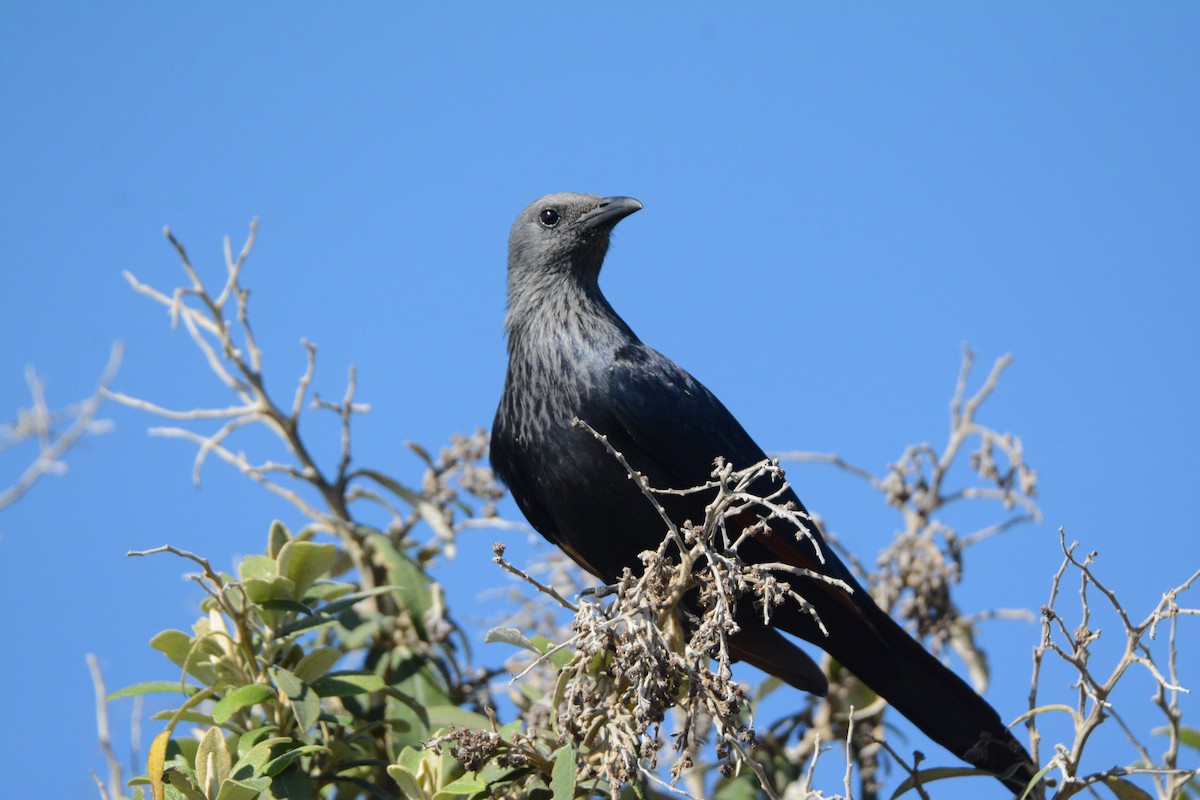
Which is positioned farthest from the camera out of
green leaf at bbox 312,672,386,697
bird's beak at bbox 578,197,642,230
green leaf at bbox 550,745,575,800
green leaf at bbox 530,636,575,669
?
bird's beak at bbox 578,197,642,230

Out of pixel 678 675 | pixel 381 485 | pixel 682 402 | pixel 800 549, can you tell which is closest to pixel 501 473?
pixel 381 485

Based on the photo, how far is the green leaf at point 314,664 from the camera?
3104 mm

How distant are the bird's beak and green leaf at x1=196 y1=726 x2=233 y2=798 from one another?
255 cm

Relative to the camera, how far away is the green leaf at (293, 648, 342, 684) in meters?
3.10

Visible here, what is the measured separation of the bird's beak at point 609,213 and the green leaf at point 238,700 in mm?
2268

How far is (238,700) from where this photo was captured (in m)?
2.91

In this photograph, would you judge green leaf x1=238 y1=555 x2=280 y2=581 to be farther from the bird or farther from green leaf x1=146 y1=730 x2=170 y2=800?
the bird

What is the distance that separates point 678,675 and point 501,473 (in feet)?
5.48

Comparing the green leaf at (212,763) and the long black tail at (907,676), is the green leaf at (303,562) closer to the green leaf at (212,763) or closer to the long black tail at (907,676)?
the green leaf at (212,763)

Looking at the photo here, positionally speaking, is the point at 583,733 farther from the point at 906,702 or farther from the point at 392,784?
the point at 906,702


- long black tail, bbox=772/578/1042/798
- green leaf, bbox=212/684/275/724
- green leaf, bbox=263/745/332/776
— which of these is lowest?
green leaf, bbox=263/745/332/776

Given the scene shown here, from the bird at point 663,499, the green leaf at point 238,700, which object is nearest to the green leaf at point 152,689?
the green leaf at point 238,700

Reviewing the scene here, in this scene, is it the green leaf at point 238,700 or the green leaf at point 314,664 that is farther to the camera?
the green leaf at point 314,664

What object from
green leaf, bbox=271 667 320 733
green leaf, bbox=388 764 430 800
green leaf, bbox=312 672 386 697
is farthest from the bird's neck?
green leaf, bbox=388 764 430 800
